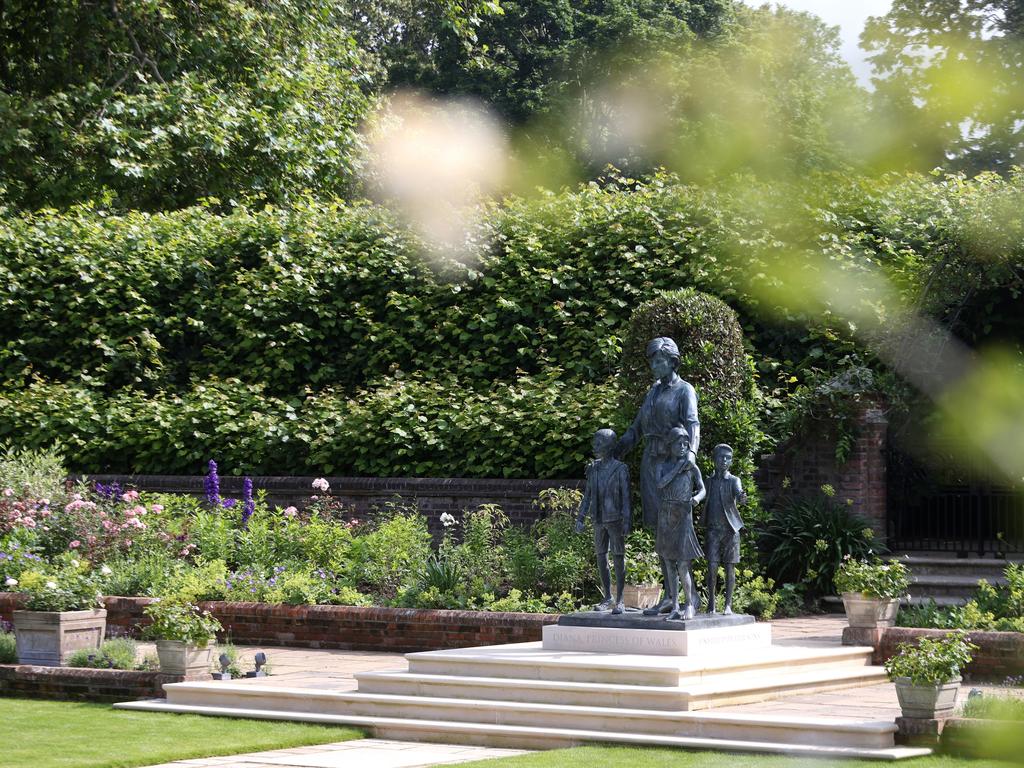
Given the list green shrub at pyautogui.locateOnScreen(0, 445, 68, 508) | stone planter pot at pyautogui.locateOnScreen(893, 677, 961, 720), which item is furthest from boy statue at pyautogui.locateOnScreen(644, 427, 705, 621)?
green shrub at pyautogui.locateOnScreen(0, 445, 68, 508)

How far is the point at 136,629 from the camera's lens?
14109mm

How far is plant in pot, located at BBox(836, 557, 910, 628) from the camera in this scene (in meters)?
11.6

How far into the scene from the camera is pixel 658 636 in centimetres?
1062

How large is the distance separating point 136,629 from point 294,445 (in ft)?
15.5

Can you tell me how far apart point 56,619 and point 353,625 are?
2917mm

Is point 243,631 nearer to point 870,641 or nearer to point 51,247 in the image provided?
point 870,641

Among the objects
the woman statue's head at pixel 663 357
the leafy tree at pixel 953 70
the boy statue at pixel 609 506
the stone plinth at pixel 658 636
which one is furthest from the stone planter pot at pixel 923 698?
the leafy tree at pixel 953 70

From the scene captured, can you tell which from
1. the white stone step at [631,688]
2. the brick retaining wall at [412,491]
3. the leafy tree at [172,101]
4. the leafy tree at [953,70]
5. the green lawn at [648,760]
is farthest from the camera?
the leafy tree at [172,101]

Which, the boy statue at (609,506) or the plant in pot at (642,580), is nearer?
the boy statue at (609,506)

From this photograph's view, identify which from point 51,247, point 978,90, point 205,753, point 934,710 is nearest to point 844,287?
point 978,90

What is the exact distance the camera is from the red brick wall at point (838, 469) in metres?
15.5

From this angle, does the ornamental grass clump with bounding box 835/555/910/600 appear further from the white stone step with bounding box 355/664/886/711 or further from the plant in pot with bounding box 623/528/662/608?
the plant in pot with bounding box 623/528/662/608

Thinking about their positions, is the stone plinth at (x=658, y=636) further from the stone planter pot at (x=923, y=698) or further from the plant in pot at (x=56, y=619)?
the plant in pot at (x=56, y=619)

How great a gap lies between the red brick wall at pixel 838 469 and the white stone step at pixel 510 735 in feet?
22.5
